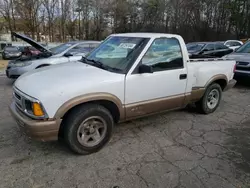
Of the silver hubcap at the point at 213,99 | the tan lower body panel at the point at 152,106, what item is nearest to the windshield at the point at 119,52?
the tan lower body panel at the point at 152,106

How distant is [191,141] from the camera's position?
136 inches

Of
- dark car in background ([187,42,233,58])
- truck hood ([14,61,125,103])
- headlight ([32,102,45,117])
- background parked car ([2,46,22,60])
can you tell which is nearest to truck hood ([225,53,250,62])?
dark car in background ([187,42,233,58])

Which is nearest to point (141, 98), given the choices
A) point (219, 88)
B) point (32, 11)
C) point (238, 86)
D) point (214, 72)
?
point (214, 72)

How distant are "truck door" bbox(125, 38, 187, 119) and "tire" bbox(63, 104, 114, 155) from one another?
0.43m

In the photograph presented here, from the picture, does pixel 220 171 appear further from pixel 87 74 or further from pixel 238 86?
pixel 238 86

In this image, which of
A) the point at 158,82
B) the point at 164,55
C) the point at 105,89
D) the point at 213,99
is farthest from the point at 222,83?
the point at 105,89

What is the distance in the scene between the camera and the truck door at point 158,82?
3201mm

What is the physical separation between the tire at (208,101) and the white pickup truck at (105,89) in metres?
0.45

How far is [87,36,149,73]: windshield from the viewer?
321 cm

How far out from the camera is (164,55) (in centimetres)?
358

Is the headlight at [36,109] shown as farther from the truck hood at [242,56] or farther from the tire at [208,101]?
the truck hood at [242,56]

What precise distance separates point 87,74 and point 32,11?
3177 cm

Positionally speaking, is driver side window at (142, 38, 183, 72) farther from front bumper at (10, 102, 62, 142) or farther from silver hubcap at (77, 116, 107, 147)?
front bumper at (10, 102, 62, 142)

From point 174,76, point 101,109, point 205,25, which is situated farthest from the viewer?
point 205,25
